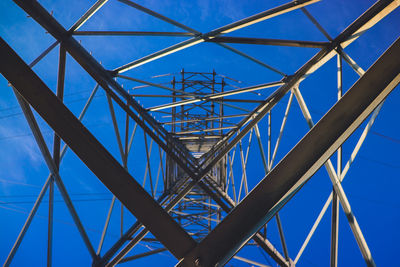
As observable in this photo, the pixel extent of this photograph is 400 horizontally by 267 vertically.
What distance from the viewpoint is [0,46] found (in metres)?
2.41

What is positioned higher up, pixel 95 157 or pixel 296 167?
pixel 95 157

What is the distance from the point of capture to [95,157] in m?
2.42

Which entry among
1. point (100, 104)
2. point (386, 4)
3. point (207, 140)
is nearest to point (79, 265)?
point (100, 104)

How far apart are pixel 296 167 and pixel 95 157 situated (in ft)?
6.41

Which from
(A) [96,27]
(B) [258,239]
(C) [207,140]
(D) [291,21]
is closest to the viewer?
(B) [258,239]

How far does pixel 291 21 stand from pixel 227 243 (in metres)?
51.6

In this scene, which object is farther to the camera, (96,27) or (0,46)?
(96,27)

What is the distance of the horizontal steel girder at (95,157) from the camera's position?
2346mm

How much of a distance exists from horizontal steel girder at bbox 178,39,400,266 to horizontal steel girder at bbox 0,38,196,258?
10.6 inches

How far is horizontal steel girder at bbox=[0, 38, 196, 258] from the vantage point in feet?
7.70

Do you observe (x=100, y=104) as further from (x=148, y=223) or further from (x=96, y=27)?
(x=148, y=223)

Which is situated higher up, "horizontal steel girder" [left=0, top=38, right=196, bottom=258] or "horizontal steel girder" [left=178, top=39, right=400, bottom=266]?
"horizontal steel girder" [left=0, top=38, right=196, bottom=258]

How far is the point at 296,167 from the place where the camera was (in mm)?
2379

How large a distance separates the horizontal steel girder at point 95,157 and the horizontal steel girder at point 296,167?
27 centimetres
